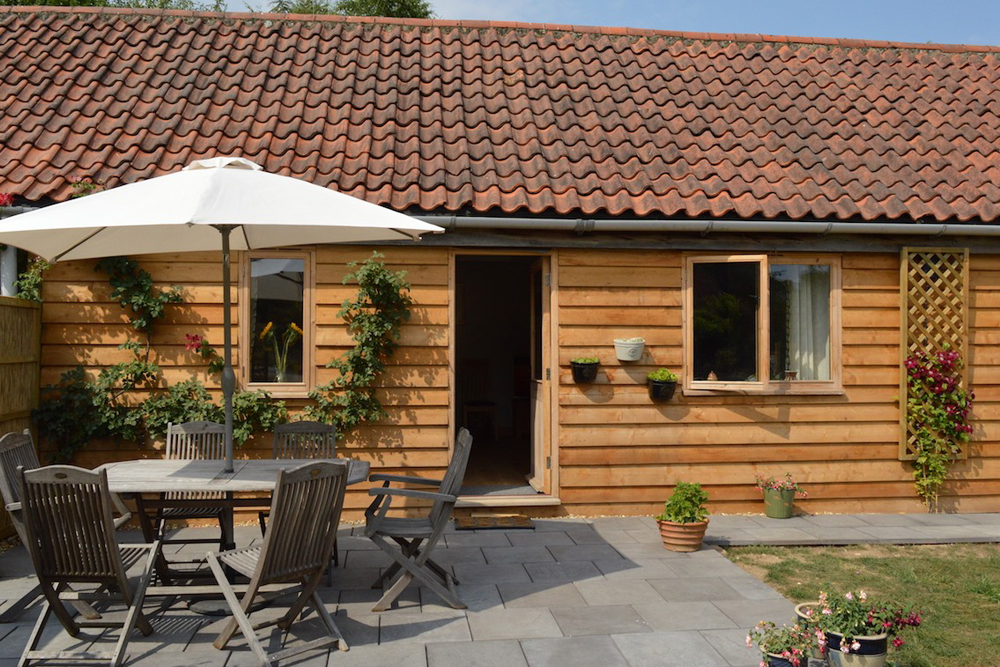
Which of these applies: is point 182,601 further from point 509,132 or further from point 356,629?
point 509,132

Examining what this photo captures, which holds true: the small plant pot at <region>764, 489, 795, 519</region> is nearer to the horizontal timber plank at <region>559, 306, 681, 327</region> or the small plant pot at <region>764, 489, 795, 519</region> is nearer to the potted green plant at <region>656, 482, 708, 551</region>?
the potted green plant at <region>656, 482, 708, 551</region>

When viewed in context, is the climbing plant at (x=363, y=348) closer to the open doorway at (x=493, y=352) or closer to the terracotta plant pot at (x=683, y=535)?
the terracotta plant pot at (x=683, y=535)

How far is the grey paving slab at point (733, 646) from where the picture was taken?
4.21 m

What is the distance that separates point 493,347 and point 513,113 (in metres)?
5.51

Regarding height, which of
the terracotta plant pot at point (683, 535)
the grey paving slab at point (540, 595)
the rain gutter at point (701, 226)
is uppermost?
the rain gutter at point (701, 226)

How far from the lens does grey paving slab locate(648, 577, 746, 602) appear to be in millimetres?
5258

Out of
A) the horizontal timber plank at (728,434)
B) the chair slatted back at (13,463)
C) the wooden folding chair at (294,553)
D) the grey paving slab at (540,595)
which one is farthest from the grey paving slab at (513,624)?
the horizontal timber plank at (728,434)

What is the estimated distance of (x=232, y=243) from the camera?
596cm

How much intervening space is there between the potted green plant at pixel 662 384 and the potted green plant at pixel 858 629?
3.77 m

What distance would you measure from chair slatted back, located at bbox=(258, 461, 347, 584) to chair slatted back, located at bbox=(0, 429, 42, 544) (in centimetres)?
128

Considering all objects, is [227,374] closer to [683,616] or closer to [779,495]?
[683,616]

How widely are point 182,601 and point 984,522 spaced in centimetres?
660

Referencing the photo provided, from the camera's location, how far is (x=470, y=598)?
5250 millimetres

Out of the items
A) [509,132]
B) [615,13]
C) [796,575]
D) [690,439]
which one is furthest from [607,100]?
[615,13]
